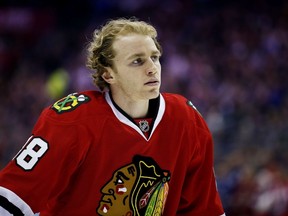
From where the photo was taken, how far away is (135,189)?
3.47m

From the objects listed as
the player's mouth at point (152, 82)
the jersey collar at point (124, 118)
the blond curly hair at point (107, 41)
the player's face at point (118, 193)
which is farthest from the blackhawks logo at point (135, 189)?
the blond curly hair at point (107, 41)

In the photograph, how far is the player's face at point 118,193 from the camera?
3.42 m

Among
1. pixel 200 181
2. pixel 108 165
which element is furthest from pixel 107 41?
pixel 200 181

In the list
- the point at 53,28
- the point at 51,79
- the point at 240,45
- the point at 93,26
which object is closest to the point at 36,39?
the point at 53,28

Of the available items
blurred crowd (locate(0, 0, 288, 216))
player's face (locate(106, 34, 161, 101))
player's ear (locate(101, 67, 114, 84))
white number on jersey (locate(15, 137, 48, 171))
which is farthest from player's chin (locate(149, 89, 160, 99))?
blurred crowd (locate(0, 0, 288, 216))

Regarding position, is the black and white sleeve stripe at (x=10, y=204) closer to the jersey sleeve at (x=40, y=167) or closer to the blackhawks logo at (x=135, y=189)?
the jersey sleeve at (x=40, y=167)

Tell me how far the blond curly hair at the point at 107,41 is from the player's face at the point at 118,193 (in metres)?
0.50

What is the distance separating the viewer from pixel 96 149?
133 inches

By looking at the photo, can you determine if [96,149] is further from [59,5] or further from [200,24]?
[59,5]

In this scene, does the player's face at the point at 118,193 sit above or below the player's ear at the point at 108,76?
below

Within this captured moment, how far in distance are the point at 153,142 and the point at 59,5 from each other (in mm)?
11091

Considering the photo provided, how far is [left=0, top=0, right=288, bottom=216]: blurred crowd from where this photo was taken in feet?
23.6

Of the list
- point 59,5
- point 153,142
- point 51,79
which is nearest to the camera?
point 153,142

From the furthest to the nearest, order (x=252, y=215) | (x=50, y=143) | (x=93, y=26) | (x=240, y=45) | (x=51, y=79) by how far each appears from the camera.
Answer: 1. (x=93, y=26)
2. (x=51, y=79)
3. (x=240, y=45)
4. (x=252, y=215)
5. (x=50, y=143)
